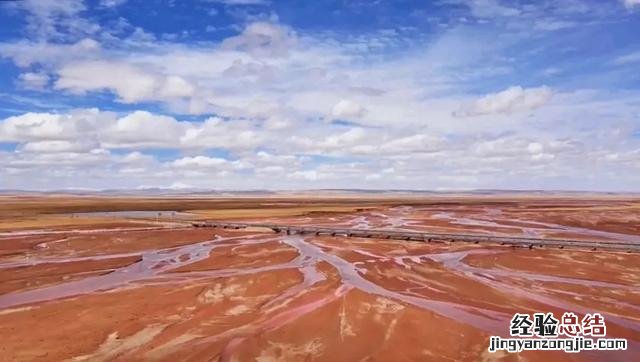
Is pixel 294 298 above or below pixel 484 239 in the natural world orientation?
below

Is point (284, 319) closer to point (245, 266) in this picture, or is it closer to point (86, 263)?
point (245, 266)

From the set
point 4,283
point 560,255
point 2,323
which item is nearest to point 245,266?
point 4,283

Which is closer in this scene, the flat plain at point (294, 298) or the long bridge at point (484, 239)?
the flat plain at point (294, 298)

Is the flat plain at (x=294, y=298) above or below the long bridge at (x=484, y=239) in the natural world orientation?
below

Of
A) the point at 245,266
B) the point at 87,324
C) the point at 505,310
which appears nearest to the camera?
the point at 87,324

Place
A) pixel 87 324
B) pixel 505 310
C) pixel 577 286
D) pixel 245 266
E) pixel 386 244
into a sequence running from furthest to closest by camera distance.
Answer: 1. pixel 386 244
2. pixel 245 266
3. pixel 577 286
4. pixel 505 310
5. pixel 87 324

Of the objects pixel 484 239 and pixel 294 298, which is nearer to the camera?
pixel 294 298

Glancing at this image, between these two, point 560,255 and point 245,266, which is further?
point 560,255

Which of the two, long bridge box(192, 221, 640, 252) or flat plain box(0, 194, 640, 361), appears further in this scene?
long bridge box(192, 221, 640, 252)

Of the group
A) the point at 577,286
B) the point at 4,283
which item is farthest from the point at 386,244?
the point at 4,283

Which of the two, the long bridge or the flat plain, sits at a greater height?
the long bridge

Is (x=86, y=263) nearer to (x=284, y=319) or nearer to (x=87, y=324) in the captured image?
(x=87, y=324)
